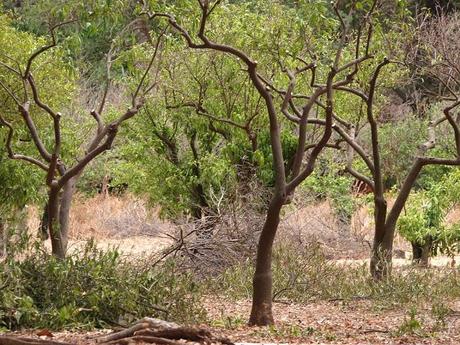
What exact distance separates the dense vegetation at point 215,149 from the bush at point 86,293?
0.02 m

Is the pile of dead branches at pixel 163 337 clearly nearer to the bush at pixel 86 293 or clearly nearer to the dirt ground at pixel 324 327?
the dirt ground at pixel 324 327

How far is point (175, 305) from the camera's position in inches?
436

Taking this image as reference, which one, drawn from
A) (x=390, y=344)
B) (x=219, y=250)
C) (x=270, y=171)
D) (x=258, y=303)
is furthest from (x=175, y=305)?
(x=270, y=171)

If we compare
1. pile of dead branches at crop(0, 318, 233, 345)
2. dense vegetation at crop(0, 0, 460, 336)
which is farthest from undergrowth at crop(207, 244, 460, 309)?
pile of dead branches at crop(0, 318, 233, 345)

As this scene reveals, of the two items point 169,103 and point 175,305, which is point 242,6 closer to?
point 169,103

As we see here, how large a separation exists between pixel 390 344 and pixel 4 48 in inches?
406

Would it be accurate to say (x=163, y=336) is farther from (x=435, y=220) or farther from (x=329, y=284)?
(x=435, y=220)

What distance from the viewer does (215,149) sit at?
19172 mm

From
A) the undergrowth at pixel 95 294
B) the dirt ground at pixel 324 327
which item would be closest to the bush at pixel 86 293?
the undergrowth at pixel 95 294

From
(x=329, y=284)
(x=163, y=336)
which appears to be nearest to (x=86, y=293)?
(x=163, y=336)

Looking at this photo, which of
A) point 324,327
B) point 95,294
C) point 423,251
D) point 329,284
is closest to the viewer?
point 95,294

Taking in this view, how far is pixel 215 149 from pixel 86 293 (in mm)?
8870

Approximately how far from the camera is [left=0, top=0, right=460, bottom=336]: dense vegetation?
10.7 m

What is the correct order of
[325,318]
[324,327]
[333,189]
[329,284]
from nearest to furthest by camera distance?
1. [324,327]
2. [325,318]
3. [329,284]
4. [333,189]
